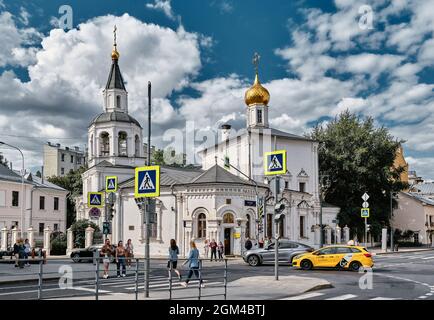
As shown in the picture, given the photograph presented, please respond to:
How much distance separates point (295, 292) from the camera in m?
15.2

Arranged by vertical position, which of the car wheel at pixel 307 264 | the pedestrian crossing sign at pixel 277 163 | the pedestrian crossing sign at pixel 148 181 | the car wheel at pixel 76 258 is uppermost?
the pedestrian crossing sign at pixel 277 163

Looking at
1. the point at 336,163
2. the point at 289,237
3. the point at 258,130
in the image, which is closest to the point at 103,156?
the point at 258,130

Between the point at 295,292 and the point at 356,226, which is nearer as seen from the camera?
the point at 295,292

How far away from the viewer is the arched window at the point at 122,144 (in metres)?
48.4

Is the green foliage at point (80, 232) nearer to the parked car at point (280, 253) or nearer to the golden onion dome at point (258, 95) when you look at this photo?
the parked car at point (280, 253)

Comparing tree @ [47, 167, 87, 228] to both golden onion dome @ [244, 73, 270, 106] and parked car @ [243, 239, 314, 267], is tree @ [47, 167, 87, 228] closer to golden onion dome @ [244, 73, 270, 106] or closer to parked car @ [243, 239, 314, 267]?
golden onion dome @ [244, 73, 270, 106]

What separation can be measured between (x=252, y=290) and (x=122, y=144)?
35792mm

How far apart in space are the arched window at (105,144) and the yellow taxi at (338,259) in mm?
27653

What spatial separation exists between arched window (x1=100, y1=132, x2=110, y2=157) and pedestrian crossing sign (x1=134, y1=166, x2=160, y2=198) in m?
36.0

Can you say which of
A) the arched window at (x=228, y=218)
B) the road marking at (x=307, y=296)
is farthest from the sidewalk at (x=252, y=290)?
the arched window at (x=228, y=218)
